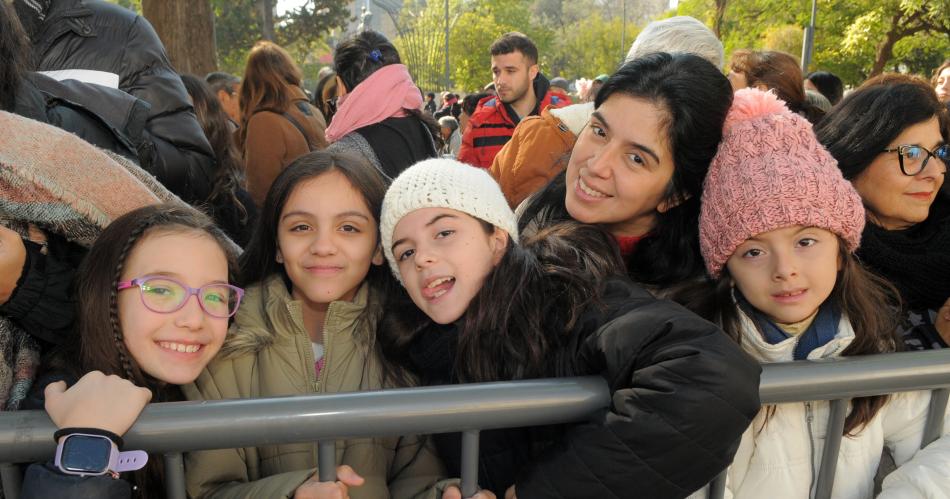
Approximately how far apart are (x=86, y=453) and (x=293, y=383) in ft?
2.20

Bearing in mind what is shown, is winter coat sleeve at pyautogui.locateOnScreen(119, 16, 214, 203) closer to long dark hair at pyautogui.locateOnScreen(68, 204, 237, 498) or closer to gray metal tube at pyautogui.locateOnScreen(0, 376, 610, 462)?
long dark hair at pyautogui.locateOnScreen(68, 204, 237, 498)

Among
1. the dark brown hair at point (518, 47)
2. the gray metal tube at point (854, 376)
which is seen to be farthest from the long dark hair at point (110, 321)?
the dark brown hair at point (518, 47)

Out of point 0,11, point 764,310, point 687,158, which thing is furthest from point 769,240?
point 0,11

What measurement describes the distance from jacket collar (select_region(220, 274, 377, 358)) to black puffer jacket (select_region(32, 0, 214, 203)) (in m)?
1.02

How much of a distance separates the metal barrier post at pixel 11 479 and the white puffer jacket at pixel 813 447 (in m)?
1.52

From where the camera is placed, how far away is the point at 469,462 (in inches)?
64.8

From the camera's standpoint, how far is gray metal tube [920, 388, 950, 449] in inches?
73.5

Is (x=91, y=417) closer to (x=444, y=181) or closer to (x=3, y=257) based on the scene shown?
(x=3, y=257)

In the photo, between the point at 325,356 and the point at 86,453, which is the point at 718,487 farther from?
the point at 86,453

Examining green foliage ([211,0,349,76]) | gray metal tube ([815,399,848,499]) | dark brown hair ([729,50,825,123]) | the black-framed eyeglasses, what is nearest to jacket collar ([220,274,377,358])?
gray metal tube ([815,399,848,499])

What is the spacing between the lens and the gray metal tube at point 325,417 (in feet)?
4.87

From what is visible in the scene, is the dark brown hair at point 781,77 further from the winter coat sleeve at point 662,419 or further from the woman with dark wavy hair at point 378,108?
the winter coat sleeve at point 662,419

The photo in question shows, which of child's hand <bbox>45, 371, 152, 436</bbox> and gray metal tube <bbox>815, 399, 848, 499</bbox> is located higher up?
child's hand <bbox>45, 371, 152, 436</bbox>

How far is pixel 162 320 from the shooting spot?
1886 mm
